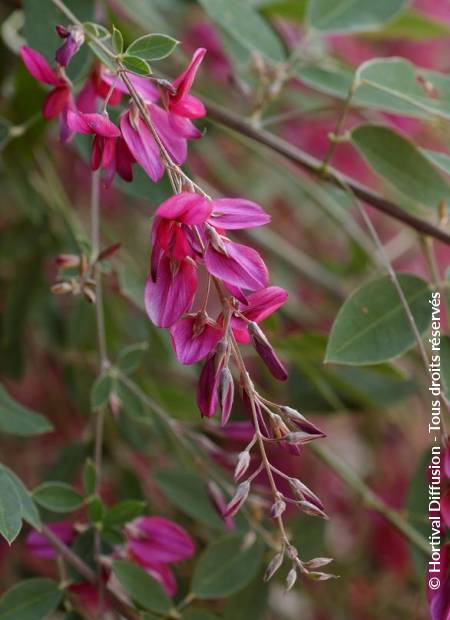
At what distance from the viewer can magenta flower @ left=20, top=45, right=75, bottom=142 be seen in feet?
1.59

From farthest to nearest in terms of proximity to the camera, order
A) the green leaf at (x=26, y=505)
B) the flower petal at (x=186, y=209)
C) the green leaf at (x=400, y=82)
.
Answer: the green leaf at (x=400, y=82) → the green leaf at (x=26, y=505) → the flower petal at (x=186, y=209)

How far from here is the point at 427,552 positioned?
27.7 inches

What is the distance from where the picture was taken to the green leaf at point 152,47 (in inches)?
18.2

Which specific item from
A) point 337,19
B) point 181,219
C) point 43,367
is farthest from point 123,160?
point 43,367

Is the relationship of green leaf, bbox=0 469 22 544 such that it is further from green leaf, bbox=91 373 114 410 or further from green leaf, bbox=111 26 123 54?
green leaf, bbox=111 26 123 54

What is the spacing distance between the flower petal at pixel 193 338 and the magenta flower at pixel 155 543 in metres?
0.20

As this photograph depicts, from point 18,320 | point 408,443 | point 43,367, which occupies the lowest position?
point 408,443

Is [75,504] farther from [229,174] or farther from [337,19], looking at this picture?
[229,174]

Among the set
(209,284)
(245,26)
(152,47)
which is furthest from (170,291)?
(245,26)

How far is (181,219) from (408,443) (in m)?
0.93

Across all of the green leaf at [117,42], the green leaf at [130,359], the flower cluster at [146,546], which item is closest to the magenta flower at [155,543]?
the flower cluster at [146,546]

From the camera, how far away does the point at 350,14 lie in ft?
2.40

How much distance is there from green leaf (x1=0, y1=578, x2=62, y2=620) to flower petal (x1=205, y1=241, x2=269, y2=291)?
261 millimetres

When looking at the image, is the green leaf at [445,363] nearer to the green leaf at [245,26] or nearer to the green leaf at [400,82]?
the green leaf at [400,82]
